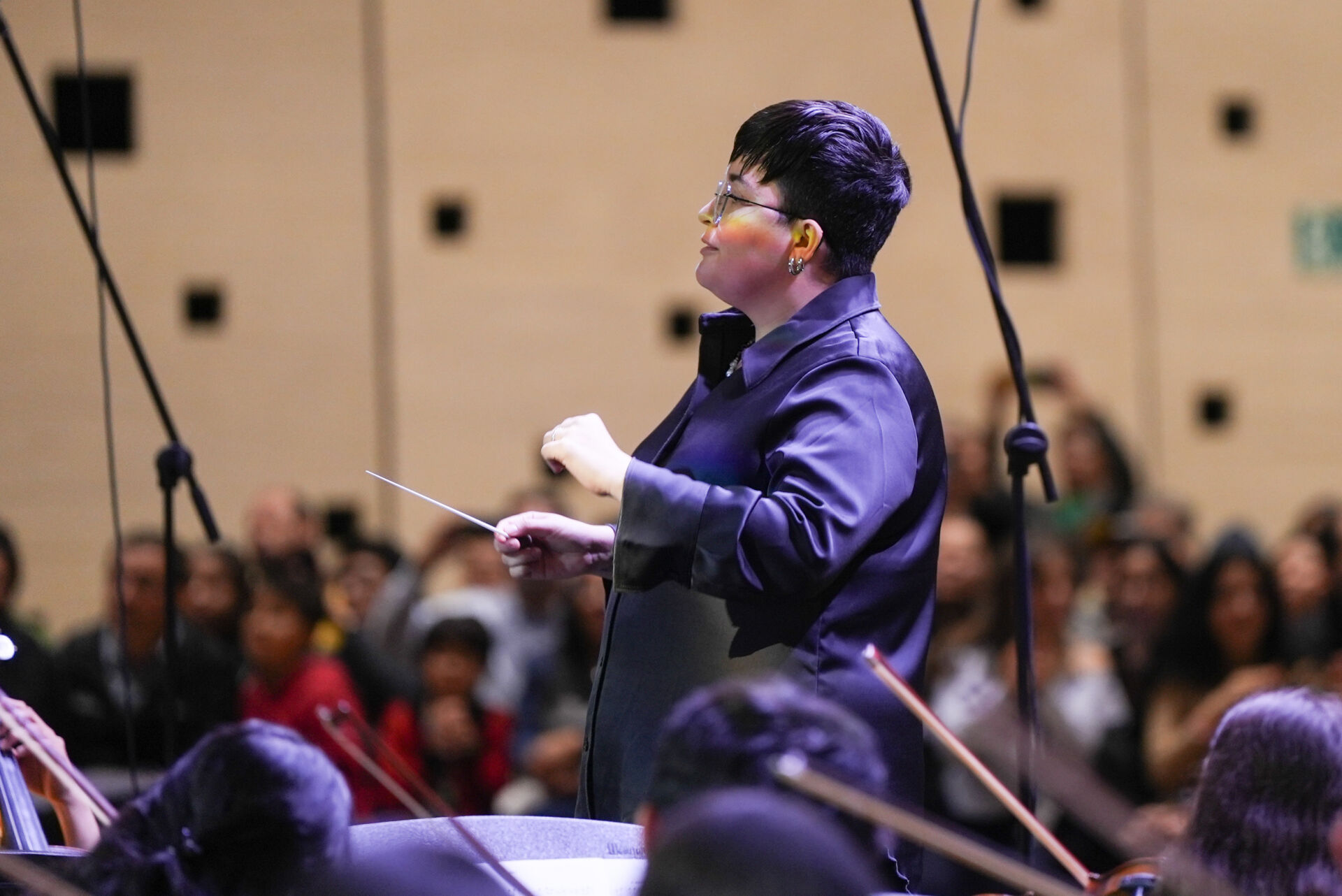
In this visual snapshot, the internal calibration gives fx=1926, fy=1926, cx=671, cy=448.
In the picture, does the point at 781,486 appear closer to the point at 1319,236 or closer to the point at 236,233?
the point at 236,233

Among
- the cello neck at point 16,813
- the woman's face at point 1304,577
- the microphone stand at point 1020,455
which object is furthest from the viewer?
the woman's face at point 1304,577

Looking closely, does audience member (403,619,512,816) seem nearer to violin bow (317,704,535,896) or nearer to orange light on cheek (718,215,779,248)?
violin bow (317,704,535,896)

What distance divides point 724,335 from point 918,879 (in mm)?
636

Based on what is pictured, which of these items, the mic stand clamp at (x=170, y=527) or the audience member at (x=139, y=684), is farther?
the audience member at (x=139, y=684)

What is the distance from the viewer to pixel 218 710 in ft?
14.1

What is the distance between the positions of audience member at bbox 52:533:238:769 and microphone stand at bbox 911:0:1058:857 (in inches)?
86.7

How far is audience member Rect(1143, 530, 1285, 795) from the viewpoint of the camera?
13.6ft

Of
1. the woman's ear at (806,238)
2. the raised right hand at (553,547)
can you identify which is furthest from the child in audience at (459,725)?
the woman's ear at (806,238)

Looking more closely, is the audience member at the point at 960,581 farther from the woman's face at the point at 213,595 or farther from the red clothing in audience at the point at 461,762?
the woman's face at the point at 213,595

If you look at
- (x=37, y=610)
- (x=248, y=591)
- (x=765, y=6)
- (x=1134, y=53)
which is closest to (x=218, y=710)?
(x=248, y=591)

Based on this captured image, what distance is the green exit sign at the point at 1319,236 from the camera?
796 centimetres

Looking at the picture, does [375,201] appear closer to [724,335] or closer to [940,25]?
[940,25]

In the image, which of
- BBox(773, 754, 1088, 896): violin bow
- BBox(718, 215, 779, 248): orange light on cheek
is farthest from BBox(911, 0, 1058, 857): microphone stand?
BBox(773, 754, 1088, 896): violin bow

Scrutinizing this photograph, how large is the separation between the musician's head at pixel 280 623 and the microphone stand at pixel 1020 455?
2256 mm
